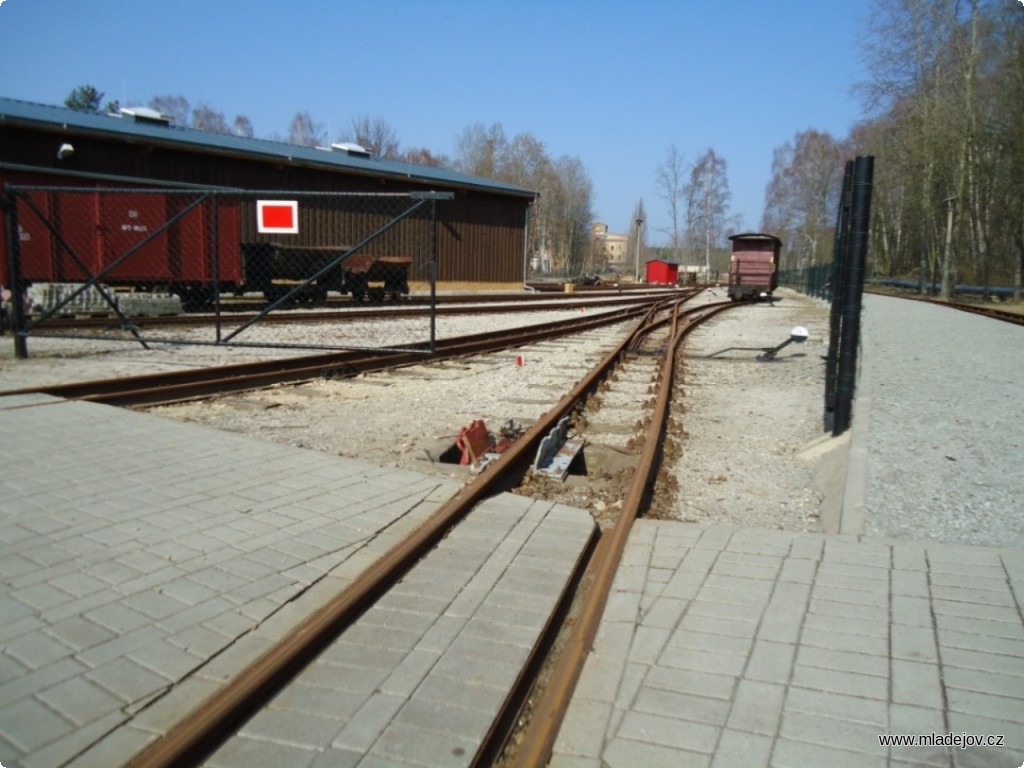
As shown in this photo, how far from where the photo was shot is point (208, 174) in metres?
27.8

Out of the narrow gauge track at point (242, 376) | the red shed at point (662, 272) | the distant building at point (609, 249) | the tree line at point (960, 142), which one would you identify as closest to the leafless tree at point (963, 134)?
the tree line at point (960, 142)

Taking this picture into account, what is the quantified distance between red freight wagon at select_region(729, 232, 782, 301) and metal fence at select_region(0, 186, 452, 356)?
62.7 feet

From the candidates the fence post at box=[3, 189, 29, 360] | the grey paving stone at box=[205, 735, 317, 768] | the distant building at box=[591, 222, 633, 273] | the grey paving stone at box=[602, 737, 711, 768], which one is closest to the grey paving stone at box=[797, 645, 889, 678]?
the grey paving stone at box=[602, 737, 711, 768]

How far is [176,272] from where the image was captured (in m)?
18.9

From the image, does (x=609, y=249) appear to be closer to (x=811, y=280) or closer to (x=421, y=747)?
(x=811, y=280)

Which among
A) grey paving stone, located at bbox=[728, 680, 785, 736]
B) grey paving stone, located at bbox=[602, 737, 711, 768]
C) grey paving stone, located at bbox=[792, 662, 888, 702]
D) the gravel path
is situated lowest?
grey paving stone, located at bbox=[602, 737, 711, 768]

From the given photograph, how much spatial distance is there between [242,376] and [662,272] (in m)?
63.2

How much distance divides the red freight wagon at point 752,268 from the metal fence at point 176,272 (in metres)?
19.1

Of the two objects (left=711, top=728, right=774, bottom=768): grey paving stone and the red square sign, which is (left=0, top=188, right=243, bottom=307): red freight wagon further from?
(left=711, top=728, right=774, bottom=768): grey paving stone

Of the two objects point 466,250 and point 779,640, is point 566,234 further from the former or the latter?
point 779,640

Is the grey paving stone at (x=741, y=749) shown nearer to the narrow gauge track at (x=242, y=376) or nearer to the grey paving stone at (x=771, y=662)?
the grey paving stone at (x=771, y=662)

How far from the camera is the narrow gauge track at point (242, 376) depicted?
7758mm

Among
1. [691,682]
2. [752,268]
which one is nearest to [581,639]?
[691,682]

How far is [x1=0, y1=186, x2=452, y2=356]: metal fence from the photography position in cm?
1045
